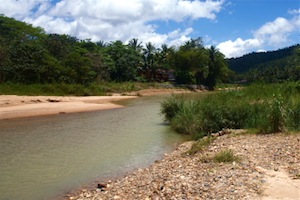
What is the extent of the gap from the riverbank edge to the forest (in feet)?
127

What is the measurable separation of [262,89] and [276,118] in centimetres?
630

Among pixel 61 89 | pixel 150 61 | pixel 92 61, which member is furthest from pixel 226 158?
pixel 150 61

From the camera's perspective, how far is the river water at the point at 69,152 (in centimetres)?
1033

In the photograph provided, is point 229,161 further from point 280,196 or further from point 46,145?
point 46,145

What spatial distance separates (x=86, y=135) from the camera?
18797 millimetres

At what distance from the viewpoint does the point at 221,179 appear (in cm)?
764

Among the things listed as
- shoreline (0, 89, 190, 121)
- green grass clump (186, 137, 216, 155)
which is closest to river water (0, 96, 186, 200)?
green grass clump (186, 137, 216, 155)

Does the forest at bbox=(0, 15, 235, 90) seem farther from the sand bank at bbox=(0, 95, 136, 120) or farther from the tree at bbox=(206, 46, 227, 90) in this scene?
the sand bank at bbox=(0, 95, 136, 120)

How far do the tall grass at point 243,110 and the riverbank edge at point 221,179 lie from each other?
6.94 feet

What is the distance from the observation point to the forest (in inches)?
1817

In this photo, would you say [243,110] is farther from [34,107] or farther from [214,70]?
[214,70]

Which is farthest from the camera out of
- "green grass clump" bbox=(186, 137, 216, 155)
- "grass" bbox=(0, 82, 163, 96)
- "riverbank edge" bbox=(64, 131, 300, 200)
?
"grass" bbox=(0, 82, 163, 96)

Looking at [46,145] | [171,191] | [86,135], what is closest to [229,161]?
[171,191]

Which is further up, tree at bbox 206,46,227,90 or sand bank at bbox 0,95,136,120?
tree at bbox 206,46,227,90
